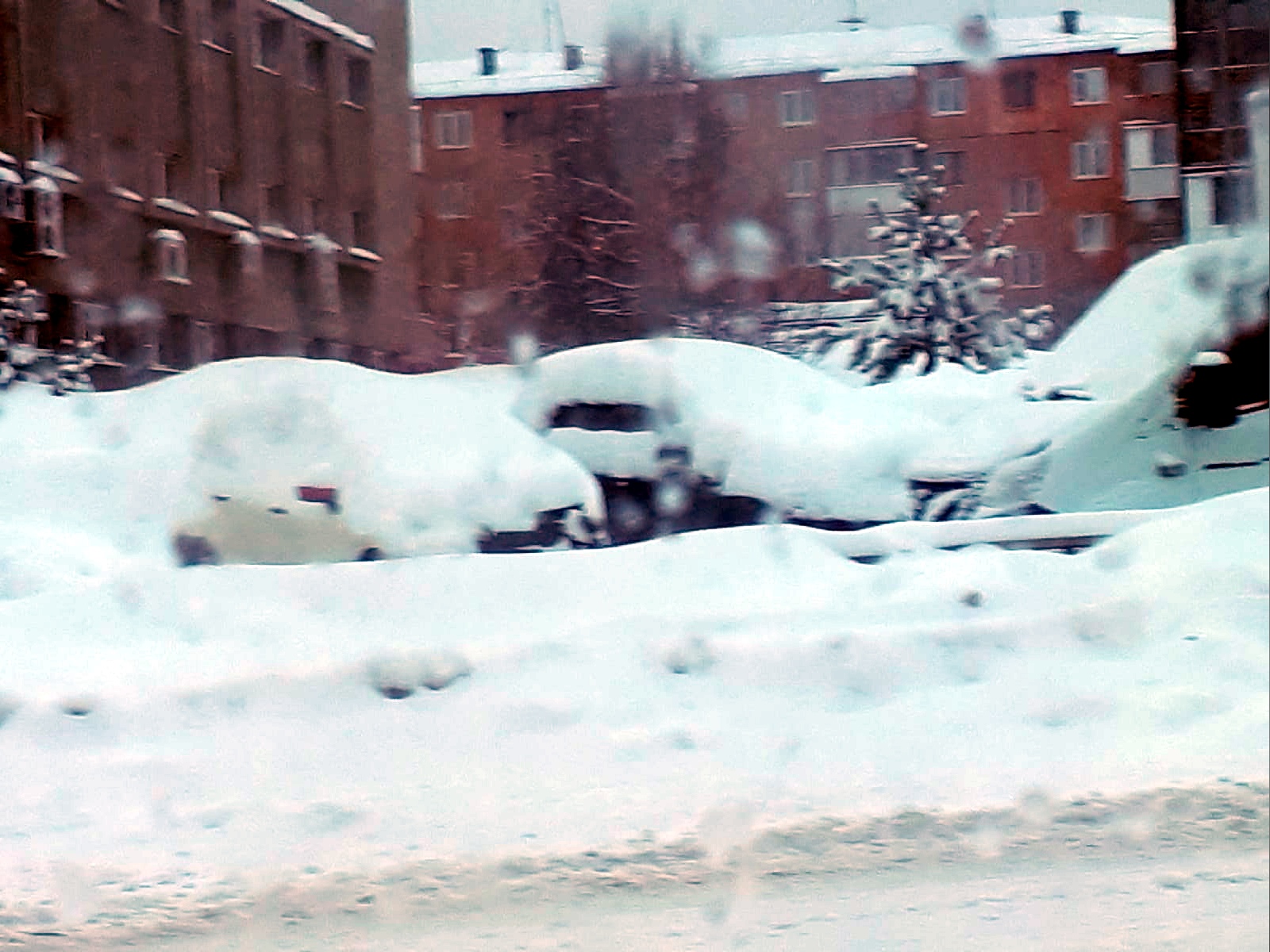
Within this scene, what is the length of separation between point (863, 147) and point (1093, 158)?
0.50 m

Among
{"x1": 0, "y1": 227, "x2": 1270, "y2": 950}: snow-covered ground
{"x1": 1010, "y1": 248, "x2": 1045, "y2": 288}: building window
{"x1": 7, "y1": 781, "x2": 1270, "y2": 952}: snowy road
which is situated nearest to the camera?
{"x1": 7, "y1": 781, "x2": 1270, "y2": 952}: snowy road

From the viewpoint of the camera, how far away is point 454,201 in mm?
2924

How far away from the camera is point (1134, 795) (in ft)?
8.71

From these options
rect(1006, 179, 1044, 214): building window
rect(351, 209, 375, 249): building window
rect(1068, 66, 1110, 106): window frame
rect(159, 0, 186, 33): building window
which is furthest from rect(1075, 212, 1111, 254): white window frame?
rect(159, 0, 186, 33): building window

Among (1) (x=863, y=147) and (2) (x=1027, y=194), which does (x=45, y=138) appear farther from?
(2) (x=1027, y=194)

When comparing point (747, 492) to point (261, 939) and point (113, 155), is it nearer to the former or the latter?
point (261, 939)

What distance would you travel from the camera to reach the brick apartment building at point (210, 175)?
2830 mm

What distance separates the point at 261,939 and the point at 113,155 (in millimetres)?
1751

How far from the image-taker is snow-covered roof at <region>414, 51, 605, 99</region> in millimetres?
2887

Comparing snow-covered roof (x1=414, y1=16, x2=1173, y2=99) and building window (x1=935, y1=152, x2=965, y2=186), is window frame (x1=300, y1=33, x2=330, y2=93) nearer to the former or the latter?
snow-covered roof (x1=414, y1=16, x2=1173, y2=99)

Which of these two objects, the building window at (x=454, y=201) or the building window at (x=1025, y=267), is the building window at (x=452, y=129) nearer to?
the building window at (x=454, y=201)

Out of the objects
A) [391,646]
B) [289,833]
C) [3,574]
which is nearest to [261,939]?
[289,833]

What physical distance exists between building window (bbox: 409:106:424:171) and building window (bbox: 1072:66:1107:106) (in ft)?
4.82

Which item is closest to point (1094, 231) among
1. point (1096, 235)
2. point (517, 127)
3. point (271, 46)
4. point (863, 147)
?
point (1096, 235)
